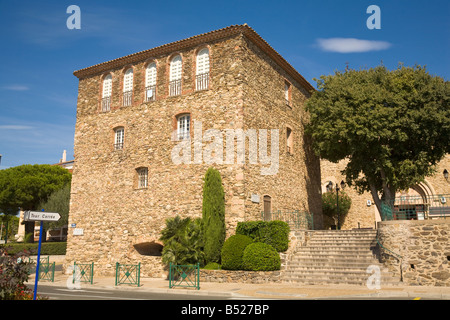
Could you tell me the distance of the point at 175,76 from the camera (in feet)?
63.1

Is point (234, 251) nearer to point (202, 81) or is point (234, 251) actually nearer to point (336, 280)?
point (336, 280)

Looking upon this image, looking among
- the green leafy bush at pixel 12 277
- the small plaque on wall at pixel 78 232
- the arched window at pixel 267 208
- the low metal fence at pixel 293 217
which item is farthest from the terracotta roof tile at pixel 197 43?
the green leafy bush at pixel 12 277

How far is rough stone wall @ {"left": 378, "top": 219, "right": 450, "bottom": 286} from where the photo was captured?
41.7 feet

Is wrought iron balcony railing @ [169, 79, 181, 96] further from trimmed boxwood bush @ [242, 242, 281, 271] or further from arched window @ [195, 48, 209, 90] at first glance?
trimmed boxwood bush @ [242, 242, 281, 271]

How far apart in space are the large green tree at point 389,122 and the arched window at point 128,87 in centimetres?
994

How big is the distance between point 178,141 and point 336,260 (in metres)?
8.85

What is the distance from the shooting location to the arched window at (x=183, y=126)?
1840 centimetres

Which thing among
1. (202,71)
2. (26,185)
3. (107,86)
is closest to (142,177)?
(107,86)

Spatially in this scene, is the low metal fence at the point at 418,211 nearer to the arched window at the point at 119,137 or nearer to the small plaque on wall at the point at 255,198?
the small plaque on wall at the point at 255,198

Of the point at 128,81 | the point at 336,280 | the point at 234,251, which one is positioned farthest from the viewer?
the point at 128,81

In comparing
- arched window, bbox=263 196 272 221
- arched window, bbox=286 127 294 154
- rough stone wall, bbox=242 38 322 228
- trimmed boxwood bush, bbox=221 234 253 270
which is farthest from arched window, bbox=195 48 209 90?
trimmed boxwood bush, bbox=221 234 253 270

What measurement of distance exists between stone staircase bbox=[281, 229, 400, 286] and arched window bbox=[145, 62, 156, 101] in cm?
1047

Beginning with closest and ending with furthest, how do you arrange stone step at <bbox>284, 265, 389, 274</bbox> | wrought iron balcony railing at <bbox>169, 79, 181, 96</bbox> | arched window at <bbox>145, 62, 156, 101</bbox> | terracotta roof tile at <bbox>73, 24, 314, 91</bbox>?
stone step at <bbox>284, 265, 389, 274</bbox>
terracotta roof tile at <bbox>73, 24, 314, 91</bbox>
wrought iron balcony railing at <bbox>169, 79, 181, 96</bbox>
arched window at <bbox>145, 62, 156, 101</bbox>

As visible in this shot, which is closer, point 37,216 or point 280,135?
point 37,216
